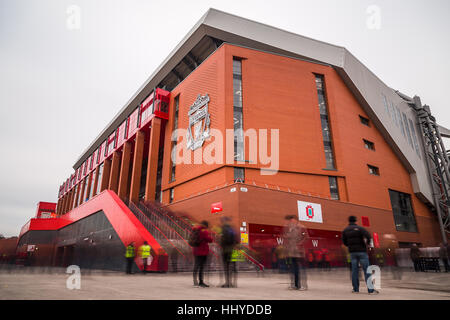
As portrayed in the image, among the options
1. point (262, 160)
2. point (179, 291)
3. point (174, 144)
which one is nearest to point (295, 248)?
point (179, 291)

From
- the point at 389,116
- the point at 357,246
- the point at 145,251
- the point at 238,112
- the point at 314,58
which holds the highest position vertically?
the point at 314,58

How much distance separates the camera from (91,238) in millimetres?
20047

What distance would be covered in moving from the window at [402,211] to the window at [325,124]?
31.8 feet

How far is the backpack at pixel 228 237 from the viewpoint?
6508 mm

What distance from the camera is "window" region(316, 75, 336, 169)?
82.4 ft

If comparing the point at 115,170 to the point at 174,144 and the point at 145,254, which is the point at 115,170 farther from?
the point at 145,254

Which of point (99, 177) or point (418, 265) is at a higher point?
point (99, 177)

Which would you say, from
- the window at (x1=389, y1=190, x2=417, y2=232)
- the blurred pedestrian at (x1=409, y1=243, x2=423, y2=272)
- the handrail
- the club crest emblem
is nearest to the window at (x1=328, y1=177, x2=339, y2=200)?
→ the blurred pedestrian at (x1=409, y1=243, x2=423, y2=272)

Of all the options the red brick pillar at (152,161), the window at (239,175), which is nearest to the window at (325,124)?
the window at (239,175)

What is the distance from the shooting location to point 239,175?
21.2 meters

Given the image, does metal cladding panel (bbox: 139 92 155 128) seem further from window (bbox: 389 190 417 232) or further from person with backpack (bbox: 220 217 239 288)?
window (bbox: 389 190 417 232)

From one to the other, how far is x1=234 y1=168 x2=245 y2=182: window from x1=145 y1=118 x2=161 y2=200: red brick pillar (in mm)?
11743

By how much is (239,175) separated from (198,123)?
7.44m
